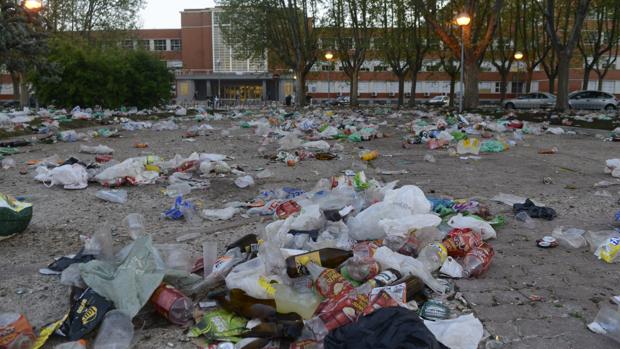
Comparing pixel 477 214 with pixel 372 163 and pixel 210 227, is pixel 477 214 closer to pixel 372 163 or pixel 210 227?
pixel 210 227

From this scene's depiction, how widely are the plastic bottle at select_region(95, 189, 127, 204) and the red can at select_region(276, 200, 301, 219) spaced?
5.38 feet

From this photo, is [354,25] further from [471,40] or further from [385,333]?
[385,333]

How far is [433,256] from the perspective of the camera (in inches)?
115

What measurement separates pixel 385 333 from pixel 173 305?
40.4 inches

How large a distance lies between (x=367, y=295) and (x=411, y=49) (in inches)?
1237

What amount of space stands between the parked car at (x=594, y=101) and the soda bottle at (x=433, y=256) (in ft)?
86.9

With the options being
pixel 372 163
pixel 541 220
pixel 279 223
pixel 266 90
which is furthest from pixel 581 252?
pixel 266 90

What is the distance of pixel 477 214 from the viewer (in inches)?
156

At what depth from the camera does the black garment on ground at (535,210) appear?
397 centimetres

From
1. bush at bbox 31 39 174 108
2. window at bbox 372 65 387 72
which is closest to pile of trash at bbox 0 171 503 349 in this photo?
bush at bbox 31 39 174 108

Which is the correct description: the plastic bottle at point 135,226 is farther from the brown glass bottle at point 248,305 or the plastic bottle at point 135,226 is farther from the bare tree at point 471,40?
the bare tree at point 471,40

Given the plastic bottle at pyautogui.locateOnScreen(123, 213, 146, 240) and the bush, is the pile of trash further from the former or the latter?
the bush

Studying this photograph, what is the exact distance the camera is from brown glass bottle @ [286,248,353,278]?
270cm

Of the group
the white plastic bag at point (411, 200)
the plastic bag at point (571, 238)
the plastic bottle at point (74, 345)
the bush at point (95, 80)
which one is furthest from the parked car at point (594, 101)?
the plastic bottle at point (74, 345)
